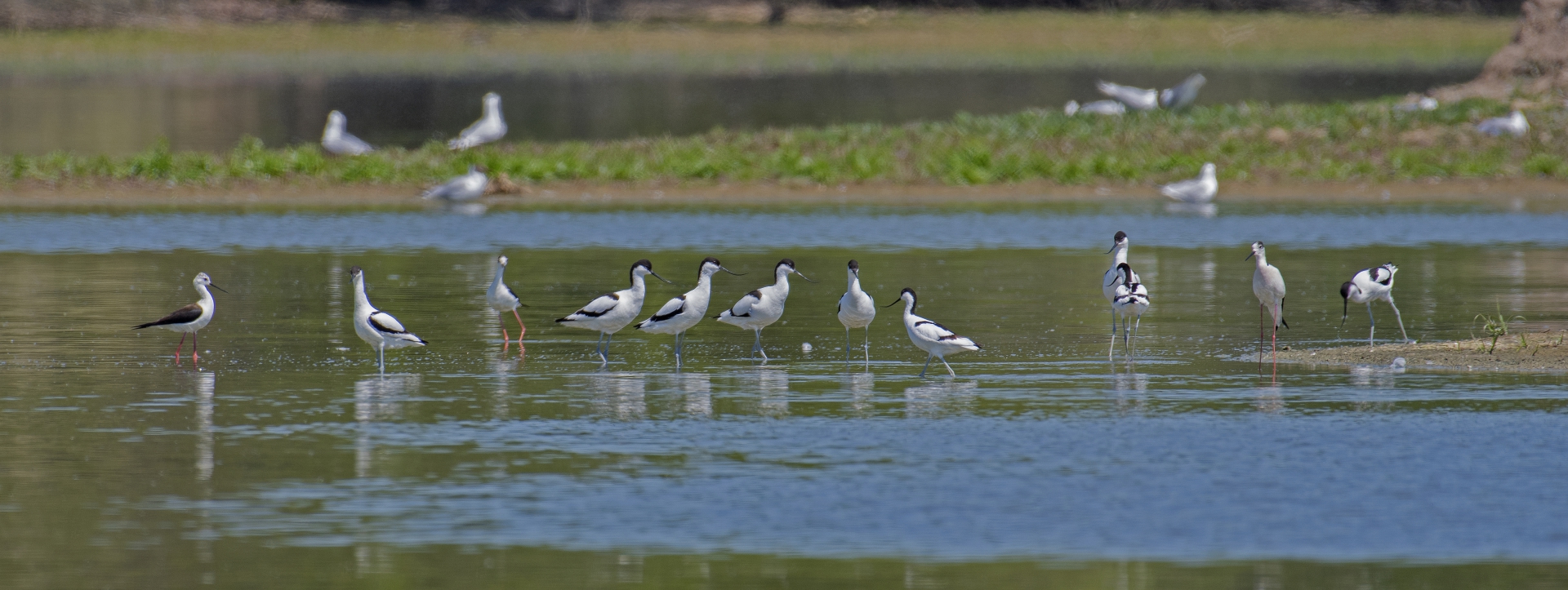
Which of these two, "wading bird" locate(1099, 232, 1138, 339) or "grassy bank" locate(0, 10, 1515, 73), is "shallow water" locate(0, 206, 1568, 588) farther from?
"grassy bank" locate(0, 10, 1515, 73)

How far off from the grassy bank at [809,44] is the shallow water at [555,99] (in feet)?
12.5

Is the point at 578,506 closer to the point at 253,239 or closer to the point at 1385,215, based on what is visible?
the point at 253,239

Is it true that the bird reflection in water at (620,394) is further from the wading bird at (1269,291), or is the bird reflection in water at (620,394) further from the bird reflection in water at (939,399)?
the wading bird at (1269,291)

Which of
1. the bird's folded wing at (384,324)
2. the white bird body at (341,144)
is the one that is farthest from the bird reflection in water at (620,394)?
the white bird body at (341,144)

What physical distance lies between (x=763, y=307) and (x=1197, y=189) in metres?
17.3

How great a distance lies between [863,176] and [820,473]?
24237mm

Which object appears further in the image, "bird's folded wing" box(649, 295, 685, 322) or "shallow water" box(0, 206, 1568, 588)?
"bird's folded wing" box(649, 295, 685, 322)

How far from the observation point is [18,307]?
20109mm

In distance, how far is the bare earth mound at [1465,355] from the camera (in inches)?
596

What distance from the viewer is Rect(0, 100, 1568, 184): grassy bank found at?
35.2 meters

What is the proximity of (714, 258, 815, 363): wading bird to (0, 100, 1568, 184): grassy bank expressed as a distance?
18932mm

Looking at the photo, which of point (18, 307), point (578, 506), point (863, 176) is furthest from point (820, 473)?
point (863, 176)

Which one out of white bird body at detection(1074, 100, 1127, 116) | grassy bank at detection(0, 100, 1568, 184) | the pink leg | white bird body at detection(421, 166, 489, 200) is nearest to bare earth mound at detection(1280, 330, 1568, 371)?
the pink leg

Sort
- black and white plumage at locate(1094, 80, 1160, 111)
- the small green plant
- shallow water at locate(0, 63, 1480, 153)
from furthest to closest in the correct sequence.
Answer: shallow water at locate(0, 63, 1480, 153)
black and white plumage at locate(1094, 80, 1160, 111)
the small green plant
